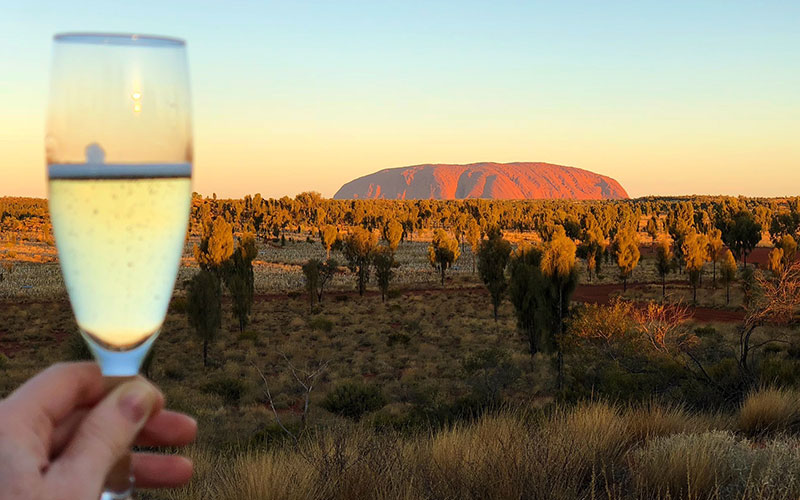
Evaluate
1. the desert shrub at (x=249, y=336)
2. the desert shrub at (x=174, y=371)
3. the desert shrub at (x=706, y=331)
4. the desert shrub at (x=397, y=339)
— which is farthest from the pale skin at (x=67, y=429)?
the desert shrub at (x=706, y=331)

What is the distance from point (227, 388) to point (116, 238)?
71.3ft

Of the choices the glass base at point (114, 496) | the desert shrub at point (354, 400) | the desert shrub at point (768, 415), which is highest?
the glass base at point (114, 496)

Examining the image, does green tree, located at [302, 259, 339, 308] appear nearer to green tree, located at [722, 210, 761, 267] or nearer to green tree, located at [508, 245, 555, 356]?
green tree, located at [508, 245, 555, 356]

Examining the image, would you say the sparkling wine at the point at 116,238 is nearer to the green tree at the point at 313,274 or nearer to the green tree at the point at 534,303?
the green tree at the point at 534,303

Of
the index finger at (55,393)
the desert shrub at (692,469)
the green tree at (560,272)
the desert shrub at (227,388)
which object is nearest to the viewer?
the index finger at (55,393)

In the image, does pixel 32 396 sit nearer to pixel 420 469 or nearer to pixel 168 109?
pixel 168 109

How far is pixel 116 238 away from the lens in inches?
39.6

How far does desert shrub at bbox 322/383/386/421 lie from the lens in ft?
A: 59.0

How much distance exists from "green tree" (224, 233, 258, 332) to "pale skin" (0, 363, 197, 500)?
34.4 m

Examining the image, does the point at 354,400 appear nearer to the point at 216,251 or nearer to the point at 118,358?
the point at 118,358

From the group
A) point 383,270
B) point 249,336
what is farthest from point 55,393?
point 383,270

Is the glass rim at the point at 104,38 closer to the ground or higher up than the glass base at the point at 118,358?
higher up

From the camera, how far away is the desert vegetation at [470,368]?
454 centimetres

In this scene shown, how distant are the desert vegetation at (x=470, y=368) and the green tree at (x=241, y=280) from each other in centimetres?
15
